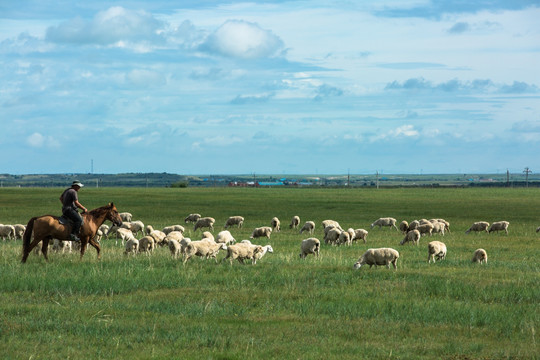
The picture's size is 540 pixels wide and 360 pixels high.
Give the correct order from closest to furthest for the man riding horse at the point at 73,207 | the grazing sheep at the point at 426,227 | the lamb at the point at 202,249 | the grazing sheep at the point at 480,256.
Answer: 1. the man riding horse at the point at 73,207
2. the lamb at the point at 202,249
3. the grazing sheep at the point at 480,256
4. the grazing sheep at the point at 426,227

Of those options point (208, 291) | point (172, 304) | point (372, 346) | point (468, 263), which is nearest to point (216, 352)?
point (372, 346)

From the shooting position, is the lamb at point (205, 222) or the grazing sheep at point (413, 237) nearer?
the grazing sheep at point (413, 237)

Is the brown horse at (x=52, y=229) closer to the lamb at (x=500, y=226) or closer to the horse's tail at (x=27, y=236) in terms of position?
the horse's tail at (x=27, y=236)

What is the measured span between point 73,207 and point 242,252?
5.88 m

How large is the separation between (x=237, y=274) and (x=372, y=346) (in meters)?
7.89

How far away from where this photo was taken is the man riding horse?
21.6m

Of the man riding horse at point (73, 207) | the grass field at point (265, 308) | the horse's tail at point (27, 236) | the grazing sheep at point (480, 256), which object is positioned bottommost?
the grass field at point (265, 308)

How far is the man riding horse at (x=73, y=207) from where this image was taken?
21.6m

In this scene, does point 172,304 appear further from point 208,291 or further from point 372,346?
point 372,346

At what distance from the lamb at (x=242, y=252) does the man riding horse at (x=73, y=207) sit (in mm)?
5155

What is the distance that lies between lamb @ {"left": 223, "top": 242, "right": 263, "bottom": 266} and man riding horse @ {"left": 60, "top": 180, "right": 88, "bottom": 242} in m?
5.15

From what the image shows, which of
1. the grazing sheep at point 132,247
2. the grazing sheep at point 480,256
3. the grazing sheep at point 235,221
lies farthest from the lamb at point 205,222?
the grazing sheep at point 480,256

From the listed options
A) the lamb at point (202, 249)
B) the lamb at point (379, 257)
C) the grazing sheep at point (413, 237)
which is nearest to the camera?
the lamb at point (379, 257)

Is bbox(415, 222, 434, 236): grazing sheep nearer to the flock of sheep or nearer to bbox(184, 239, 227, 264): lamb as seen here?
the flock of sheep
